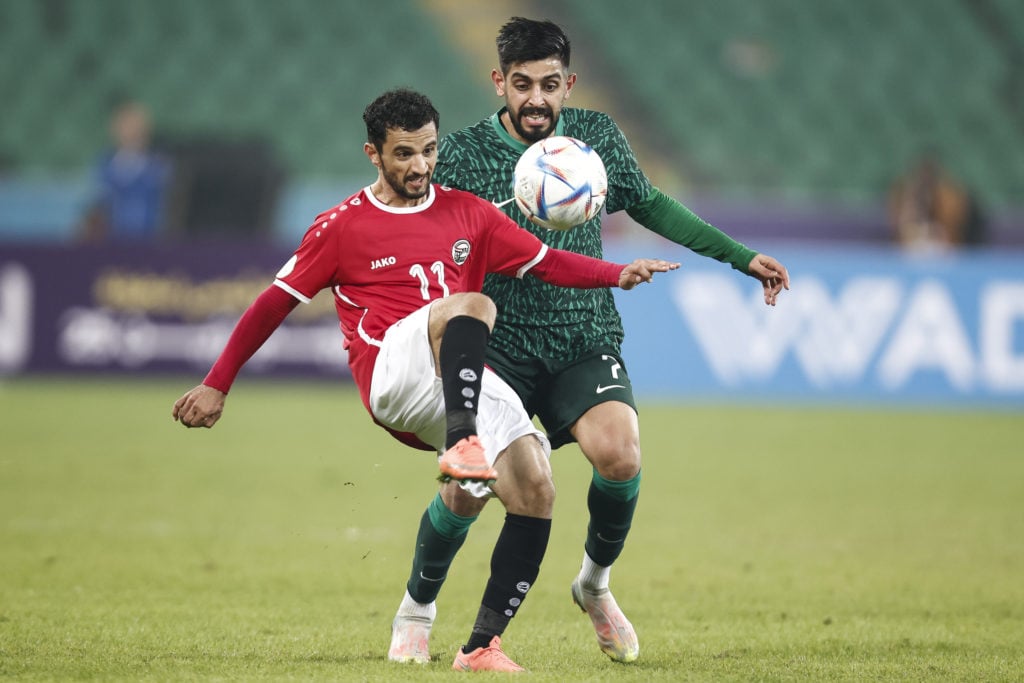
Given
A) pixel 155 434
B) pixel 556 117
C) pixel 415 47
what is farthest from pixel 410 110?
pixel 415 47

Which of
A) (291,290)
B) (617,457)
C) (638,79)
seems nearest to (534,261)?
(617,457)

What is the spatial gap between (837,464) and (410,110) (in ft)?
22.1

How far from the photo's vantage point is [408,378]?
4.71m

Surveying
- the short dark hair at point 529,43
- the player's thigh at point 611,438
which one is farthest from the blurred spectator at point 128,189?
the player's thigh at point 611,438

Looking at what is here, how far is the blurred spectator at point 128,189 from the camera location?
1573 centimetres

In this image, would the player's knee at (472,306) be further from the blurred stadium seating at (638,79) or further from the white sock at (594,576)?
the blurred stadium seating at (638,79)

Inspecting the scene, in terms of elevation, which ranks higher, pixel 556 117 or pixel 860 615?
pixel 556 117

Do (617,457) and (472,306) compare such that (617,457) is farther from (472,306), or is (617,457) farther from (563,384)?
(472,306)

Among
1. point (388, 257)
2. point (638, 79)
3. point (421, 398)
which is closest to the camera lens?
point (421, 398)

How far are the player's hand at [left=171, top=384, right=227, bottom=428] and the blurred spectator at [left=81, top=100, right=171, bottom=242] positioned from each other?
11.2 metres

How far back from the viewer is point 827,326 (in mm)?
14602

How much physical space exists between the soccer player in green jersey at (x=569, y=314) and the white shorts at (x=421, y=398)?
1.21 feet

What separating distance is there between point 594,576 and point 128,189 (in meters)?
11.8

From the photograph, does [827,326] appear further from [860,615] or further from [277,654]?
[277,654]
